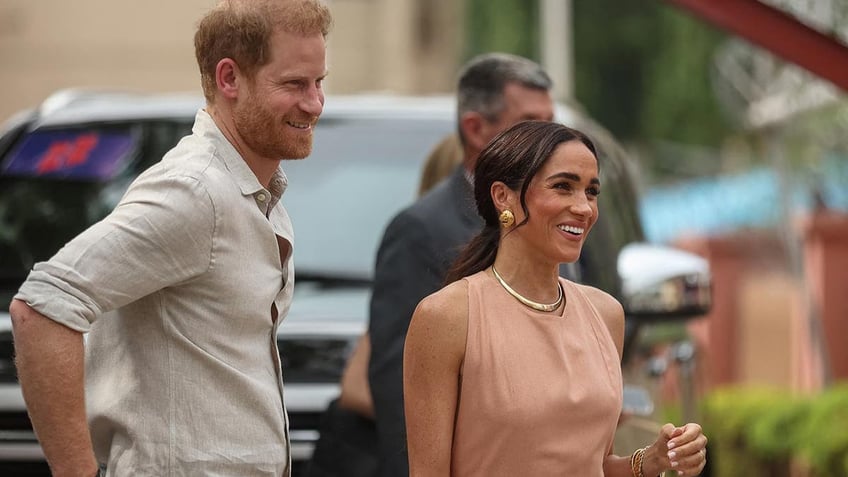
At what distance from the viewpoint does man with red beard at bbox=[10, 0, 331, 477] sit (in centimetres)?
316

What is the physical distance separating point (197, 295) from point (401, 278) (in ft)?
4.78

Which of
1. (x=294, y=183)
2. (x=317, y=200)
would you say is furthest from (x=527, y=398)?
(x=294, y=183)

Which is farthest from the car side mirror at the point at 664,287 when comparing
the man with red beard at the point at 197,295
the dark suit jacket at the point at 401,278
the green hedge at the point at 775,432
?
the green hedge at the point at 775,432

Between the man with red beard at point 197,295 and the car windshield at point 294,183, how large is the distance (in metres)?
2.72

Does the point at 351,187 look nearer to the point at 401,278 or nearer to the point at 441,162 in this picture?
the point at 441,162

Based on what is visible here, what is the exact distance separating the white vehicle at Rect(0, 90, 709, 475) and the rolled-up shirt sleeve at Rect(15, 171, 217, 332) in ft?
7.14

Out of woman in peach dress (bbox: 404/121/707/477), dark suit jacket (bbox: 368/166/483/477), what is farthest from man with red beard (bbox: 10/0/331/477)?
dark suit jacket (bbox: 368/166/483/477)

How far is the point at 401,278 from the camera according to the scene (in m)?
4.73

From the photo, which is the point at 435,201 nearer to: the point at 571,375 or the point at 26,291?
the point at 571,375

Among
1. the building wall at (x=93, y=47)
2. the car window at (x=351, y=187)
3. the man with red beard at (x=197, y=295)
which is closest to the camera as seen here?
the man with red beard at (x=197, y=295)

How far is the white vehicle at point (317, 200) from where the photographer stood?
5.62 meters

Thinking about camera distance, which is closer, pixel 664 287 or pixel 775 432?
pixel 664 287

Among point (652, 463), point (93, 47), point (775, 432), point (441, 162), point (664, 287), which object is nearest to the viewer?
point (652, 463)

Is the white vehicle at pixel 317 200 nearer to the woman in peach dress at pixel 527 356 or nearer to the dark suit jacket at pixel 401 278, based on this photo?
the dark suit jacket at pixel 401 278
